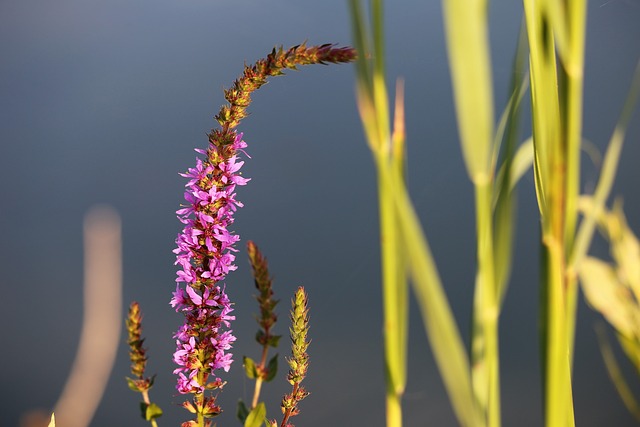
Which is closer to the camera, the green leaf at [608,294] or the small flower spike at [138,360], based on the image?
the small flower spike at [138,360]

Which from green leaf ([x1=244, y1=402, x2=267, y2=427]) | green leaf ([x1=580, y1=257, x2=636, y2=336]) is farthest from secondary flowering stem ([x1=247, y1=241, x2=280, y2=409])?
green leaf ([x1=580, y1=257, x2=636, y2=336])

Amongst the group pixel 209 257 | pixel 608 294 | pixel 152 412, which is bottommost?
pixel 608 294

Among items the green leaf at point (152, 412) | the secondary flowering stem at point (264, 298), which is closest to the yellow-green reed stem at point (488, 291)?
the secondary flowering stem at point (264, 298)

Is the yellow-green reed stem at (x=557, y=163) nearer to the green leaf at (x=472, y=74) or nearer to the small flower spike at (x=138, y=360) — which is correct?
the green leaf at (x=472, y=74)

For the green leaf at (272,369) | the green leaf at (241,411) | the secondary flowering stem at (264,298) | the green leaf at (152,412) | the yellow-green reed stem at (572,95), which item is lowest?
the green leaf at (152,412)

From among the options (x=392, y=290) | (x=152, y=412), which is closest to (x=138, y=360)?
(x=152, y=412)

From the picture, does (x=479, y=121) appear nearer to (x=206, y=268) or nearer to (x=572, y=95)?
(x=572, y=95)

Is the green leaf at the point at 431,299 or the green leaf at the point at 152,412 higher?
the green leaf at the point at 431,299
